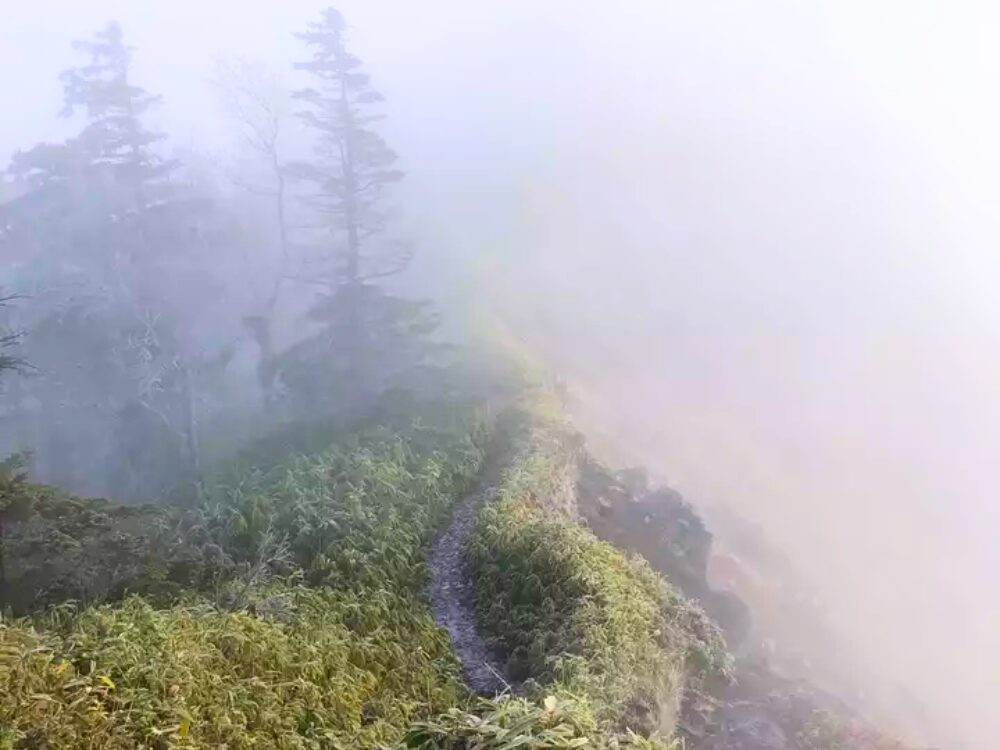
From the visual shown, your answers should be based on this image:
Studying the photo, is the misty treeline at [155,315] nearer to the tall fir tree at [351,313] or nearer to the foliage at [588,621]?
the tall fir tree at [351,313]

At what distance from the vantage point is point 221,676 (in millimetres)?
8602

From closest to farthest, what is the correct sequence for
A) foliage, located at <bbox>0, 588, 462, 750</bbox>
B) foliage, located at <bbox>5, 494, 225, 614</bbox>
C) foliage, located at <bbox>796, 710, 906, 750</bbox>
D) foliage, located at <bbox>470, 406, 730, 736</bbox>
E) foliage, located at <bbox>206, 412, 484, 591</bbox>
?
1. foliage, located at <bbox>0, 588, 462, 750</bbox>
2. foliage, located at <bbox>5, 494, 225, 614</bbox>
3. foliage, located at <bbox>470, 406, 730, 736</bbox>
4. foliage, located at <bbox>206, 412, 484, 591</bbox>
5. foliage, located at <bbox>796, 710, 906, 750</bbox>

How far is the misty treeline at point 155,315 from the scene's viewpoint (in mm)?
28844

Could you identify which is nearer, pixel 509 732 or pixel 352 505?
pixel 509 732

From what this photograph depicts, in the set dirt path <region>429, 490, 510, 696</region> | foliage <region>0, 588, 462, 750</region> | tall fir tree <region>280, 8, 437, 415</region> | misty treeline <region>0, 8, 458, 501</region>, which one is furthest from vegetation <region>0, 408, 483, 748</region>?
tall fir tree <region>280, 8, 437, 415</region>

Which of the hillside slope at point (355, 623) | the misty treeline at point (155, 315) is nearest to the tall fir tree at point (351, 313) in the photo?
the misty treeline at point (155, 315)

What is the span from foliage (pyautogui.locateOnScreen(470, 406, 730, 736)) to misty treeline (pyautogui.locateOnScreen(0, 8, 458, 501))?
11.7 metres

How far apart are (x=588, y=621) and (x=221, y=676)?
688cm

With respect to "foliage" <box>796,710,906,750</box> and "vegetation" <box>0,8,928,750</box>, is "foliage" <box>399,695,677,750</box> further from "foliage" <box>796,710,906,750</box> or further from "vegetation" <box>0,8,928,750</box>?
"foliage" <box>796,710,906,750</box>

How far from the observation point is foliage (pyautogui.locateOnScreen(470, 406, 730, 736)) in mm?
12367

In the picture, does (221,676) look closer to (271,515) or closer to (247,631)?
(247,631)

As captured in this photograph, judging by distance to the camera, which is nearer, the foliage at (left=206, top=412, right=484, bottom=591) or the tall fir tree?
the foliage at (left=206, top=412, right=484, bottom=591)

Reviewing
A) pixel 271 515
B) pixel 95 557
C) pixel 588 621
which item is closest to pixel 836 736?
pixel 588 621

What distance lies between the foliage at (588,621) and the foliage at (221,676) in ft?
5.39
